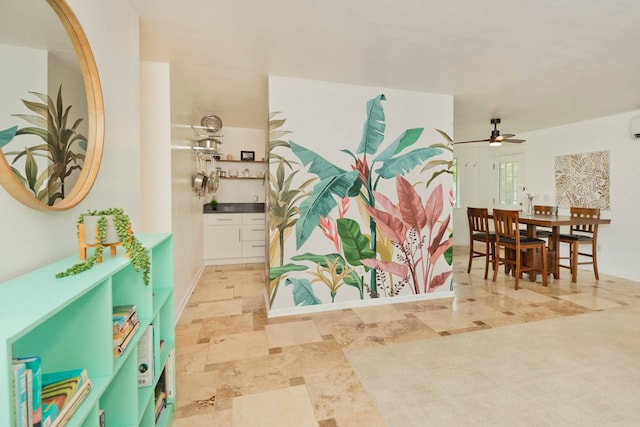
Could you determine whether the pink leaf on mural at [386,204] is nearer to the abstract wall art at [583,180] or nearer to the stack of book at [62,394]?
the stack of book at [62,394]

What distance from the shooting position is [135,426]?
1.11 metres

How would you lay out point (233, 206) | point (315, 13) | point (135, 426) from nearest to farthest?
point (135, 426) < point (315, 13) < point (233, 206)

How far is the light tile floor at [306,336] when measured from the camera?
1.72 meters

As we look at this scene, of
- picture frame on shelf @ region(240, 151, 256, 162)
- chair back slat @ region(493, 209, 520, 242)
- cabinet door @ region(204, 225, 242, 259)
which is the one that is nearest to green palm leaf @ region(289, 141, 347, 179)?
chair back slat @ region(493, 209, 520, 242)

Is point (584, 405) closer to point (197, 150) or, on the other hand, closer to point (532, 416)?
point (532, 416)

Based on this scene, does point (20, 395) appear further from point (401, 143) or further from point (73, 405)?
point (401, 143)

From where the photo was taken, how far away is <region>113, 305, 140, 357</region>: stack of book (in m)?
1.06

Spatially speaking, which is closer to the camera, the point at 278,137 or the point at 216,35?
the point at 216,35

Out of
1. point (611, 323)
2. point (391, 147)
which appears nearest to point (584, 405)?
Result: point (611, 323)

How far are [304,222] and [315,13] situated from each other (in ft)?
5.86

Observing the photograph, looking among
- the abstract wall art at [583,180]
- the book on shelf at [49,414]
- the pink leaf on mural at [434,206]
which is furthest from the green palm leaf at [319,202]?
the abstract wall art at [583,180]

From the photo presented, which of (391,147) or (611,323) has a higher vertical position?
(391,147)

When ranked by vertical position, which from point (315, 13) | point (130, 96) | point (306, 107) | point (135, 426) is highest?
point (315, 13)

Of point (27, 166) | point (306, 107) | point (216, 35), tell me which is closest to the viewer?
point (27, 166)
